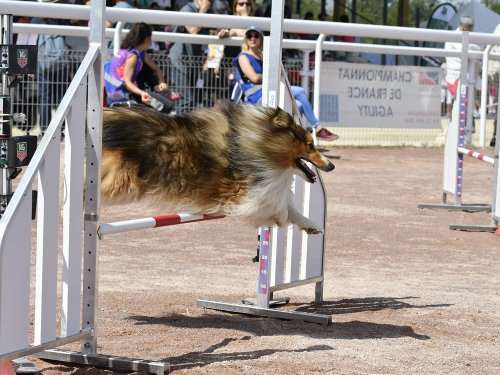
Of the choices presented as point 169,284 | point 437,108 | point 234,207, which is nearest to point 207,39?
point 437,108

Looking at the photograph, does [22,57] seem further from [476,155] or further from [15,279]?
[476,155]

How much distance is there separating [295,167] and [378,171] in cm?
837

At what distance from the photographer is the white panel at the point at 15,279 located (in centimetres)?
422

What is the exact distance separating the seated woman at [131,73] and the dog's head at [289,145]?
498cm

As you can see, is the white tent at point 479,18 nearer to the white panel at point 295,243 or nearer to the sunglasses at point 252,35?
the sunglasses at point 252,35

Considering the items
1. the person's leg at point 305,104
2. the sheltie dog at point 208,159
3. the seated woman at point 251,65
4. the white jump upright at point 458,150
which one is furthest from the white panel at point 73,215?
the person's leg at point 305,104

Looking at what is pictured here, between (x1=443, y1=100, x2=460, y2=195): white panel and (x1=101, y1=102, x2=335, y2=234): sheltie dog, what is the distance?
5563 millimetres

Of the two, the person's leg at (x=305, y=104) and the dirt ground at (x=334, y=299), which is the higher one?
the person's leg at (x=305, y=104)

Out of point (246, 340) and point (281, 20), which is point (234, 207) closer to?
point (246, 340)

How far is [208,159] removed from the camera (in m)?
5.84

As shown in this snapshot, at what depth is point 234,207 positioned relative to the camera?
5.91 meters

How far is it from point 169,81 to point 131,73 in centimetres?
410

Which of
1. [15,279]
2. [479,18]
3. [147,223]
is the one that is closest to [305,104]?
[147,223]

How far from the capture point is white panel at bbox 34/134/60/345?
4.61 m
